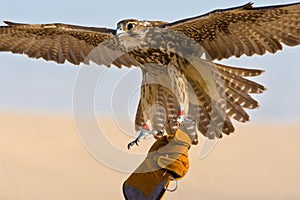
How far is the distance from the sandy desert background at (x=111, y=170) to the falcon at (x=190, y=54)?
324 centimetres

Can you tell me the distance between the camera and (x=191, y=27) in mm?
7395

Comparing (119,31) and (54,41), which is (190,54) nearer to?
(119,31)

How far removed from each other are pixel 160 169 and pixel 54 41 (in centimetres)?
203

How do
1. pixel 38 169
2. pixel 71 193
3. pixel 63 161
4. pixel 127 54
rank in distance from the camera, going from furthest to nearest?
1. pixel 63 161
2. pixel 38 169
3. pixel 71 193
4. pixel 127 54

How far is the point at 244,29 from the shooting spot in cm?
749

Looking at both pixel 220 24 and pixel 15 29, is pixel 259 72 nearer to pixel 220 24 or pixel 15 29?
pixel 220 24

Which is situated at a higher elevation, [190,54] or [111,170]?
[190,54]

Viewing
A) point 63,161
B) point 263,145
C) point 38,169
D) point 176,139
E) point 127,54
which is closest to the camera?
Answer: point 176,139

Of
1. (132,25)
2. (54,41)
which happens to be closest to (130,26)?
(132,25)

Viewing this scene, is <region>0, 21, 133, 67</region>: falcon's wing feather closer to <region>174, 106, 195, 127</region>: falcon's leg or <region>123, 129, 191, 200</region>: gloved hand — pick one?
<region>174, 106, 195, 127</region>: falcon's leg

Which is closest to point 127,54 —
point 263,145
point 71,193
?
point 71,193

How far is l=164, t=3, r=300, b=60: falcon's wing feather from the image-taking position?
284 inches

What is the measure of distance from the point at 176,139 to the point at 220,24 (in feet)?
3.70

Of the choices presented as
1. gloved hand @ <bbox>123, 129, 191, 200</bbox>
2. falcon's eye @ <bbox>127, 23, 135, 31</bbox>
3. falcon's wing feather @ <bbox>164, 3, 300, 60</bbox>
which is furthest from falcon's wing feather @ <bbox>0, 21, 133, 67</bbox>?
gloved hand @ <bbox>123, 129, 191, 200</bbox>
